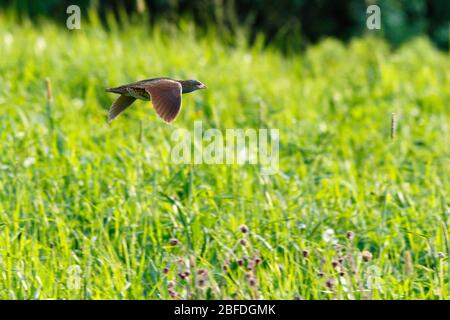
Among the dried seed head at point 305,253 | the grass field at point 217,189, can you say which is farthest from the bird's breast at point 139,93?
the dried seed head at point 305,253

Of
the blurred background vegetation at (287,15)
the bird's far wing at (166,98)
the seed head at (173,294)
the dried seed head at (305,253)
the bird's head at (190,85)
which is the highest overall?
the blurred background vegetation at (287,15)

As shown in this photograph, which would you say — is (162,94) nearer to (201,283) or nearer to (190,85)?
(190,85)

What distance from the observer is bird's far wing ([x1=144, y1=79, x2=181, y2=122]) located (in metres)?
2.51

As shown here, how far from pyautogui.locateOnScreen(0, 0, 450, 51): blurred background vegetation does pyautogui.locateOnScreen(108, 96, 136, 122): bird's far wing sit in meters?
3.67

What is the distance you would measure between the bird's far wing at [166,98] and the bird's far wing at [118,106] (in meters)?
0.36

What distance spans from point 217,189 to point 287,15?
12.5ft

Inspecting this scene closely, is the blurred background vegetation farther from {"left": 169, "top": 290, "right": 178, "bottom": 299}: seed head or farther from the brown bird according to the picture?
{"left": 169, "top": 290, "right": 178, "bottom": 299}: seed head

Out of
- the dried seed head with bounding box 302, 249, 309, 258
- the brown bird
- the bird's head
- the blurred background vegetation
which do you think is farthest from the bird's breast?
the blurred background vegetation

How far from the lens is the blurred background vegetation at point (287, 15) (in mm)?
6820

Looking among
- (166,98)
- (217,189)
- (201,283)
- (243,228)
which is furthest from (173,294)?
(217,189)

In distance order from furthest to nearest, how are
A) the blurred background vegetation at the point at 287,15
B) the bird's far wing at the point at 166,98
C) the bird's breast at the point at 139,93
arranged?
the blurred background vegetation at the point at 287,15
the bird's breast at the point at 139,93
the bird's far wing at the point at 166,98

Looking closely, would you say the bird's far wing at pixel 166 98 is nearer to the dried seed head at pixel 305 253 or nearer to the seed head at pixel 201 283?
the seed head at pixel 201 283

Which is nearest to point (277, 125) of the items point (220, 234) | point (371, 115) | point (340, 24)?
point (371, 115)
